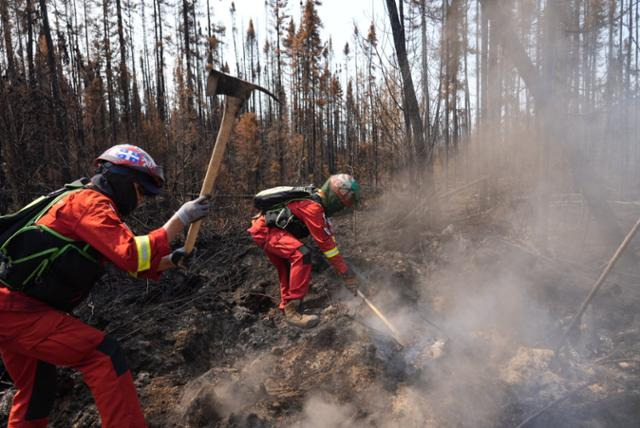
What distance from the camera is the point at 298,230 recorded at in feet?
15.0

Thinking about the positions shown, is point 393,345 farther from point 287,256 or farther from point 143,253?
point 143,253

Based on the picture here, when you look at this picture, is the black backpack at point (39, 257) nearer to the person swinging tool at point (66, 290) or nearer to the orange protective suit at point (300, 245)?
the person swinging tool at point (66, 290)

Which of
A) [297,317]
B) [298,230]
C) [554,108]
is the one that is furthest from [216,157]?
[554,108]

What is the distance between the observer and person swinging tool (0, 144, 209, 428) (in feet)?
6.54

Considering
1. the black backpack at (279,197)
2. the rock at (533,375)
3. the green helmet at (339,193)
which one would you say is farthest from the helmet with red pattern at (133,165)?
the rock at (533,375)

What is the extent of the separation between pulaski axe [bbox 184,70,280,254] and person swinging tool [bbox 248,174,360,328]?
5.44 ft

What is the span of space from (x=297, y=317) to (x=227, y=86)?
8.58 ft

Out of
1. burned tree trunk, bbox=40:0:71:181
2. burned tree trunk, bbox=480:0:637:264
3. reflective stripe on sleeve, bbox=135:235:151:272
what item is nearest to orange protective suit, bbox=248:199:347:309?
reflective stripe on sleeve, bbox=135:235:151:272

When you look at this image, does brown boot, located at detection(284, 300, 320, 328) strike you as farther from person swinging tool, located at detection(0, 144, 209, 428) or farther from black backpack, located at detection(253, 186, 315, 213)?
person swinging tool, located at detection(0, 144, 209, 428)

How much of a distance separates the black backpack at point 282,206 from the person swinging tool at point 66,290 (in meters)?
2.23

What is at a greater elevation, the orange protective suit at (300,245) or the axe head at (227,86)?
the axe head at (227,86)

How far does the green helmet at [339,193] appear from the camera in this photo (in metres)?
4.59

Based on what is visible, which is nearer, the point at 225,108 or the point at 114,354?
the point at 114,354

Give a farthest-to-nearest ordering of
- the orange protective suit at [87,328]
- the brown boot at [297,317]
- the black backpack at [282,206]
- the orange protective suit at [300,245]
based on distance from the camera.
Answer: the black backpack at [282,206]
the orange protective suit at [300,245]
the brown boot at [297,317]
the orange protective suit at [87,328]
